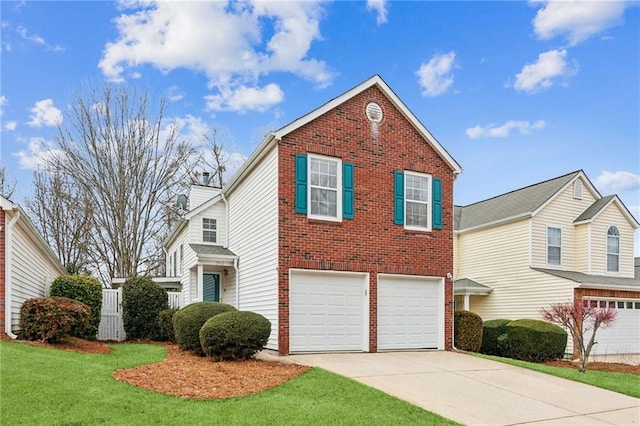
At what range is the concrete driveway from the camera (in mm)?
7738

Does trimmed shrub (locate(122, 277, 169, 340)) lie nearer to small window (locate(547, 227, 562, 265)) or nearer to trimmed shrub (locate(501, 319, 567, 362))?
trimmed shrub (locate(501, 319, 567, 362))

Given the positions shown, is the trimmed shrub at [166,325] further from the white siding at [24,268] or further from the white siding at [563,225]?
the white siding at [563,225]

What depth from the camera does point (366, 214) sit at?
46.8ft

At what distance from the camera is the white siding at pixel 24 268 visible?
40.0 feet

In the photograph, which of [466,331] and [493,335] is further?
[493,335]

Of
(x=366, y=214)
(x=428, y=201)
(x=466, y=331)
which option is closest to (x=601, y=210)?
(x=466, y=331)

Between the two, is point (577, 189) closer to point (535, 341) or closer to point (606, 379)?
point (535, 341)

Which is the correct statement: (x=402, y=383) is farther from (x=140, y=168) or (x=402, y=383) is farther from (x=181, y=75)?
(x=140, y=168)

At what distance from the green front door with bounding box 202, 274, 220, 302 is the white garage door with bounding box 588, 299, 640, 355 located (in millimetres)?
14756

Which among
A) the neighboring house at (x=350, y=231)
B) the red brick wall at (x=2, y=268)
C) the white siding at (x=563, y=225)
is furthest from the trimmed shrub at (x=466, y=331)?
the red brick wall at (x=2, y=268)

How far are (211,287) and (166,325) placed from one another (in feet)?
11.4

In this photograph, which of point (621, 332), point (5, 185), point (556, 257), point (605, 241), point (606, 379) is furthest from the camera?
point (5, 185)

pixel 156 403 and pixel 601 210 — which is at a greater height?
pixel 601 210

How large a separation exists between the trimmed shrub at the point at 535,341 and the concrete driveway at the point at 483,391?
5182 mm
